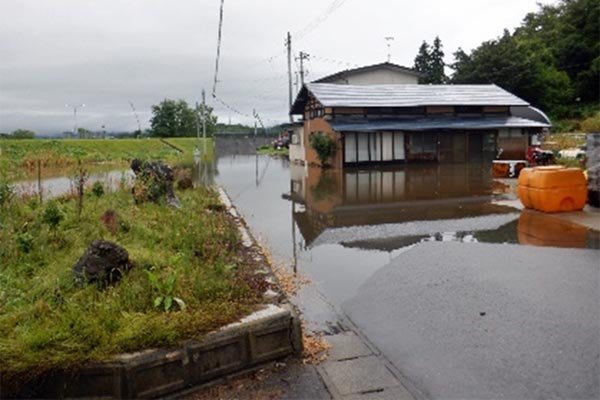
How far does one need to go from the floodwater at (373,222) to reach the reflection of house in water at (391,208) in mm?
19

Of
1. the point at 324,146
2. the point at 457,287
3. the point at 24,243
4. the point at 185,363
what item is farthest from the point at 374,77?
the point at 185,363

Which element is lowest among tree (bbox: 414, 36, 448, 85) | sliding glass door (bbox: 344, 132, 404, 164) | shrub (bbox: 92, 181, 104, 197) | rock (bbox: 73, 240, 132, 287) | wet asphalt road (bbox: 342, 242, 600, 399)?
wet asphalt road (bbox: 342, 242, 600, 399)

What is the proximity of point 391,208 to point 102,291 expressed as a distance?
797 cm

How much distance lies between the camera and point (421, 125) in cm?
2320

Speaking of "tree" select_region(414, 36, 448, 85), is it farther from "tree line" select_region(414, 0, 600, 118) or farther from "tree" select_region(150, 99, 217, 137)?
"tree" select_region(150, 99, 217, 137)

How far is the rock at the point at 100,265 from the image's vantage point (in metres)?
4.11

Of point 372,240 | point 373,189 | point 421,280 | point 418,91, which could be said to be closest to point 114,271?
point 421,280

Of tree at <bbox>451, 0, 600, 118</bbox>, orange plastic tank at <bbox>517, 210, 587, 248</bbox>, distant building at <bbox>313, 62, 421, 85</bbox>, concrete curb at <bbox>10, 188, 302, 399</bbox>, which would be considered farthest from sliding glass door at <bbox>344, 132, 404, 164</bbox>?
tree at <bbox>451, 0, 600, 118</bbox>

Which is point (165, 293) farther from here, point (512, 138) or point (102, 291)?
point (512, 138)

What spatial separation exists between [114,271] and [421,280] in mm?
3498

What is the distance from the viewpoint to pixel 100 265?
414 centimetres

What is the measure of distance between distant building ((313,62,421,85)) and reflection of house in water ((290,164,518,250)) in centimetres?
2260

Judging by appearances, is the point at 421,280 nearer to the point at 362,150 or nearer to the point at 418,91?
the point at 362,150

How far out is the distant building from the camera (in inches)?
1531
